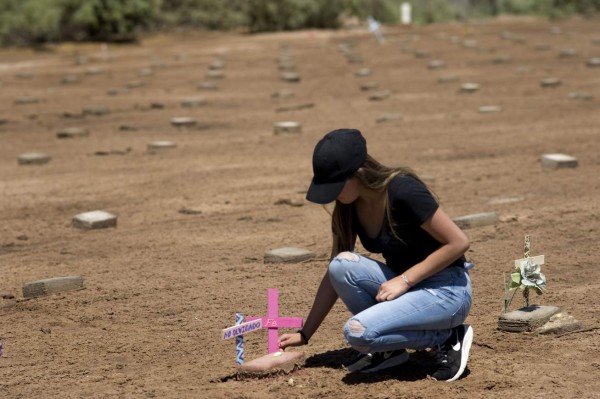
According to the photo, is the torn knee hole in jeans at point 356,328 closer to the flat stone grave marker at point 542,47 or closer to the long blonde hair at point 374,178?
the long blonde hair at point 374,178

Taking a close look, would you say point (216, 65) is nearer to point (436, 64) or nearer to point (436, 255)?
point (436, 64)

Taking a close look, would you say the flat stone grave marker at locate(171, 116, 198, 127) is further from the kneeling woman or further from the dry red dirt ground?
the kneeling woman

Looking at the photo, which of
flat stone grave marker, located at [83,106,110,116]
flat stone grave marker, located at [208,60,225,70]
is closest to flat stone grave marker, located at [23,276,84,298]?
flat stone grave marker, located at [83,106,110,116]

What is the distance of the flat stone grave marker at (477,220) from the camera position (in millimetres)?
8367

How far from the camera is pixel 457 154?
473 inches

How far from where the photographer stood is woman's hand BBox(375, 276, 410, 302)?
481 centimetres

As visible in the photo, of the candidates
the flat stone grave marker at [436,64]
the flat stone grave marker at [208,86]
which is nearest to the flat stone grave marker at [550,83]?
the flat stone grave marker at [436,64]

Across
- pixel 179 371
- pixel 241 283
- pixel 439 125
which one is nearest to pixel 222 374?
pixel 179 371

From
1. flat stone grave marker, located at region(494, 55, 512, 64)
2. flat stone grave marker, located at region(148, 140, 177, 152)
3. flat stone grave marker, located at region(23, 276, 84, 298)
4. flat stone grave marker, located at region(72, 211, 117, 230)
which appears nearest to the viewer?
flat stone grave marker, located at region(23, 276, 84, 298)

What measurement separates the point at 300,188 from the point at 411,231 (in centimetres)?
568

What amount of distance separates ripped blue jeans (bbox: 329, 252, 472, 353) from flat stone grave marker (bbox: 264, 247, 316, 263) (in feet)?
8.39

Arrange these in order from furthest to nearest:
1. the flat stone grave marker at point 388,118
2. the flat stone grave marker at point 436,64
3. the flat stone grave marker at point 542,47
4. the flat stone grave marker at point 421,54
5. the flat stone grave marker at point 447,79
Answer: the flat stone grave marker at point 542,47 < the flat stone grave marker at point 421,54 < the flat stone grave marker at point 436,64 < the flat stone grave marker at point 447,79 < the flat stone grave marker at point 388,118

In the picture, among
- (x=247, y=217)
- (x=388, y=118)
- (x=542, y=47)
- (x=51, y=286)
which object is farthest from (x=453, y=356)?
(x=542, y=47)

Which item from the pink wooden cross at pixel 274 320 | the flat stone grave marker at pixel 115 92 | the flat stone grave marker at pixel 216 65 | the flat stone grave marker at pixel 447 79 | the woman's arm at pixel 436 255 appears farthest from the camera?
the flat stone grave marker at pixel 216 65
